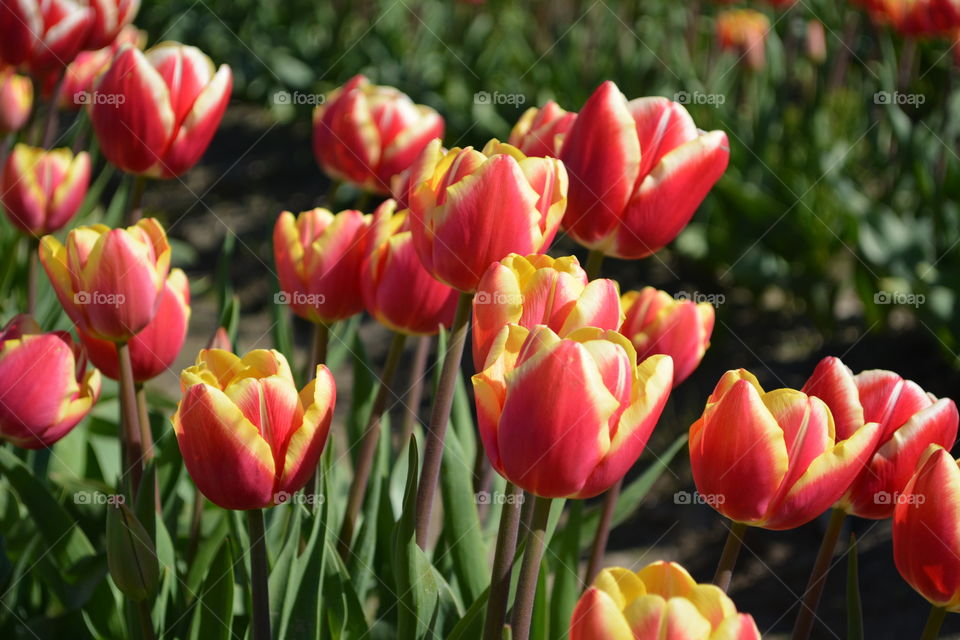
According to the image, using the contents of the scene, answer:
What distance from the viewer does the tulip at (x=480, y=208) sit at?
849mm

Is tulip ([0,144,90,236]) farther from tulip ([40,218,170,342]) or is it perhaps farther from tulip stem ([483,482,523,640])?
tulip stem ([483,482,523,640])

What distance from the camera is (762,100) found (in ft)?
11.0

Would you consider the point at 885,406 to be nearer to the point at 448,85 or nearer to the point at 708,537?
the point at 708,537

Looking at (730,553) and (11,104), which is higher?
(11,104)

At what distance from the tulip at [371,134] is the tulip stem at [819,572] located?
855 mm

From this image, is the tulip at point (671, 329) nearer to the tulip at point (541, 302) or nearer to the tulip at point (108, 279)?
the tulip at point (541, 302)

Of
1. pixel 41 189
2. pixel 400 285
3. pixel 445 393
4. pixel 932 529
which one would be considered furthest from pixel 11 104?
pixel 932 529

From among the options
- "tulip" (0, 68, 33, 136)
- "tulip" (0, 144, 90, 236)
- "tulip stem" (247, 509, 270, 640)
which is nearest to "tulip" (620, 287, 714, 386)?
"tulip stem" (247, 509, 270, 640)

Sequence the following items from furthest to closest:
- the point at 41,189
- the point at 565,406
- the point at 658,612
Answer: the point at 41,189 → the point at 565,406 → the point at 658,612

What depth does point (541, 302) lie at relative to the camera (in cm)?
75

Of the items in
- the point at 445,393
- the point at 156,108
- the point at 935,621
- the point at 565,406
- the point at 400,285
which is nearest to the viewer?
the point at 565,406

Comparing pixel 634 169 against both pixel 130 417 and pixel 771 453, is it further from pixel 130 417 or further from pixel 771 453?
pixel 130 417

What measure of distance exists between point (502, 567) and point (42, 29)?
1.18 metres

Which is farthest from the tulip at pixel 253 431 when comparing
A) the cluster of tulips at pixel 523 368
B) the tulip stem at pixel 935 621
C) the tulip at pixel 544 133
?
the tulip stem at pixel 935 621
